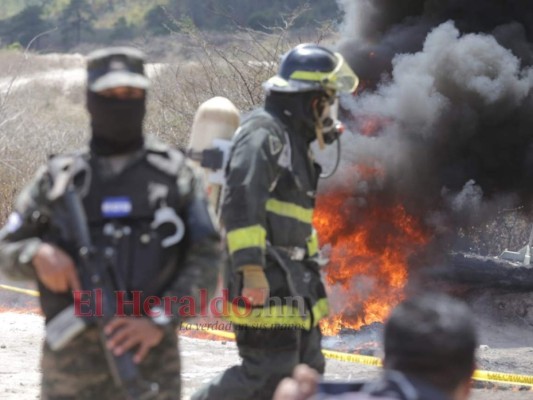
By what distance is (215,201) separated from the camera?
16.7 ft

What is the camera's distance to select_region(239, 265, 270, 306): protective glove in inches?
177

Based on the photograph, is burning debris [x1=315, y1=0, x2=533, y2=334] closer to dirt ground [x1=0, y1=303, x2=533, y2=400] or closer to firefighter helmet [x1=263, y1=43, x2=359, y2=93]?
dirt ground [x1=0, y1=303, x2=533, y2=400]

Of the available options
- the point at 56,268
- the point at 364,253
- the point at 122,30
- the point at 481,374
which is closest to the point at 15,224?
the point at 56,268

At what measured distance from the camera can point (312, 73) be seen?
4.84 metres

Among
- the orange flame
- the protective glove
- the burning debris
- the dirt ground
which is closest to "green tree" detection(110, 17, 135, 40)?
the burning debris

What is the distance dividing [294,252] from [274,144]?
0.46m

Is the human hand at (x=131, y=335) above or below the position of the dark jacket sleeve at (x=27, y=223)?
below

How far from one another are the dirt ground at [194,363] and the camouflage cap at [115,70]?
10.7 ft

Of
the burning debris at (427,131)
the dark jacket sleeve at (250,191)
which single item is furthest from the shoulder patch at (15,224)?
the burning debris at (427,131)

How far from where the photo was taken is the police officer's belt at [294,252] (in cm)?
469

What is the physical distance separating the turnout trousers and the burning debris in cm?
600

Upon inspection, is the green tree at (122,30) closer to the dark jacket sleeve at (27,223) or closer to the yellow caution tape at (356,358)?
the yellow caution tape at (356,358)

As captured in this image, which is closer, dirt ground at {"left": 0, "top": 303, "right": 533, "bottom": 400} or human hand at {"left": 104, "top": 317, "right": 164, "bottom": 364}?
human hand at {"left": 104, "top": 317, "right": 164, "bottom": 364}

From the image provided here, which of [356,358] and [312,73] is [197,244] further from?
[356,358]
